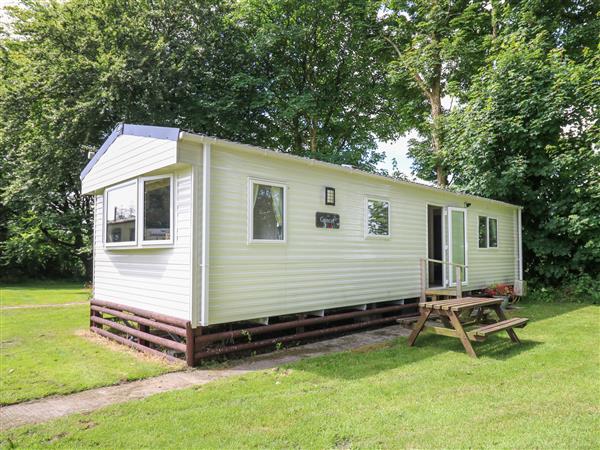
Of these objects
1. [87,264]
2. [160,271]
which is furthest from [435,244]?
[87,264]

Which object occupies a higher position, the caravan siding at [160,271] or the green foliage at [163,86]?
the green foliage at [163,86]

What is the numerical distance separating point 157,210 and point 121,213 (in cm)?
123

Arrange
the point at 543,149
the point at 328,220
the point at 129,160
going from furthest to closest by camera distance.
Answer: the point at 543,149 → the point at 328,220 → the point at 129,160

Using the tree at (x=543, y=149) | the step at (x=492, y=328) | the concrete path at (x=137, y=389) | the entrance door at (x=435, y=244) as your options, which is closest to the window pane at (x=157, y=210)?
the concrete path at (x=137, y=389)

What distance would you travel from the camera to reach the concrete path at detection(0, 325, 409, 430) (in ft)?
12.4

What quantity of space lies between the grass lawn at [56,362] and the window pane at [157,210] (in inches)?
67.9

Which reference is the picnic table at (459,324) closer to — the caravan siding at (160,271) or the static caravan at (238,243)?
the static caravan at (238,243)

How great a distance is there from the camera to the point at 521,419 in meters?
3.41

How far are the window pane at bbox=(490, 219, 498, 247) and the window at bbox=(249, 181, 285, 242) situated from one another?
7.45m

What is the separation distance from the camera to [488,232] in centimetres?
1116

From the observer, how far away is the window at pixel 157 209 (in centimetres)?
577

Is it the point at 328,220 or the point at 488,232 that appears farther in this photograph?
the point at 488,232

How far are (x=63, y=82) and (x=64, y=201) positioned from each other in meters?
7.41

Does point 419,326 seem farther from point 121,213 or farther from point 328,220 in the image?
point 121,213
